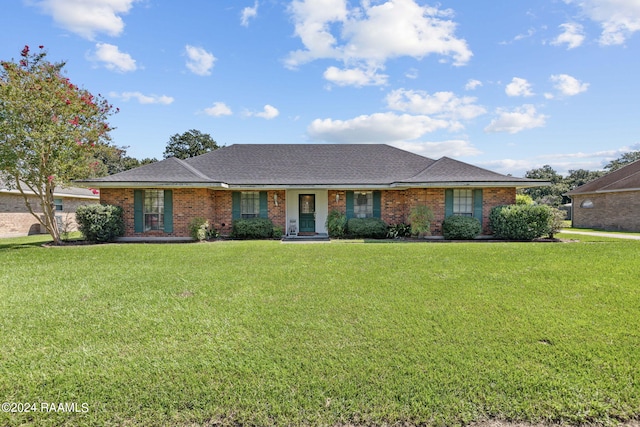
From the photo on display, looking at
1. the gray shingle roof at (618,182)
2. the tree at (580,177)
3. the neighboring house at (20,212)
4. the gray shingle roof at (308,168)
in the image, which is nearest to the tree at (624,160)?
the tree at (580,177)

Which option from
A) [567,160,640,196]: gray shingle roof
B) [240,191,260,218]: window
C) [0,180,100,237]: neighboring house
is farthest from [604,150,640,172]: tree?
[0,180,100,237]: neighboring house

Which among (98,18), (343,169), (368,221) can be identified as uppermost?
(98,18)

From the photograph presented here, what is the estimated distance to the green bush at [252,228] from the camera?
13977 millimetres

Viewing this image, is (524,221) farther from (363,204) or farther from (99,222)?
(99,222)

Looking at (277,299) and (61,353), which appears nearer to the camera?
(61,353)

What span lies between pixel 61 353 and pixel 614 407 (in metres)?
5.63

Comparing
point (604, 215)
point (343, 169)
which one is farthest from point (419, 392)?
point (604, 215)

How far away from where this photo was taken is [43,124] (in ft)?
37.5

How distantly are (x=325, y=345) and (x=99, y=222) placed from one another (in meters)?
12.5

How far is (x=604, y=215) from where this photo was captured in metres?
20.1

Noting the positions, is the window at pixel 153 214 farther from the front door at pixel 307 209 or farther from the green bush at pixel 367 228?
the green bush at pixel 367 228

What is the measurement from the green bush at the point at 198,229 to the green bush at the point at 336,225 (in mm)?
5322

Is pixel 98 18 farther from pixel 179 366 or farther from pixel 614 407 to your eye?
pixel 614 407

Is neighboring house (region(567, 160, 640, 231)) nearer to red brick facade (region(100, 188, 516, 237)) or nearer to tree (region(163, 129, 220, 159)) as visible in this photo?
red brick facade (region(100, 188, 516, 237))
